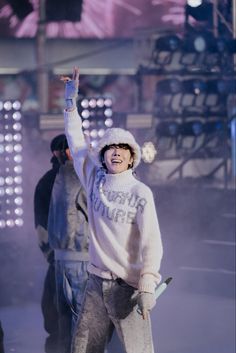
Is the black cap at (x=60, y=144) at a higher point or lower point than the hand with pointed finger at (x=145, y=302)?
higher

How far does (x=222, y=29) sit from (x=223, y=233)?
6747 millimetres

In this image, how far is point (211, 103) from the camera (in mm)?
20969

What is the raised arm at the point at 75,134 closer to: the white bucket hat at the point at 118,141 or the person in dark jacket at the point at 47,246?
the white bucket hat at the point at 118,141

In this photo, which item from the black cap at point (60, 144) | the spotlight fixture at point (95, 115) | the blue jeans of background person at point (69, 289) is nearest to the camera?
the blue jeans of background person at point (69, 289)

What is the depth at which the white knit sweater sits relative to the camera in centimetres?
566

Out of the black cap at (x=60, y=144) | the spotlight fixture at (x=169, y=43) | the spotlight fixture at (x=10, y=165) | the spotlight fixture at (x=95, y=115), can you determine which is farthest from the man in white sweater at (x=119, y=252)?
the spotlight fixture at (x=169, y=43)

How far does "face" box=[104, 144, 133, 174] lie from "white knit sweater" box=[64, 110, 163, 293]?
0.03 meters

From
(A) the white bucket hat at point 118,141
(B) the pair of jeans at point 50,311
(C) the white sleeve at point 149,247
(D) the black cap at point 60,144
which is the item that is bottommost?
(B) the pair of jeans at point 50,311

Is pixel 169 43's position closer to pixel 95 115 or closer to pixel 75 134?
pixel 95 115

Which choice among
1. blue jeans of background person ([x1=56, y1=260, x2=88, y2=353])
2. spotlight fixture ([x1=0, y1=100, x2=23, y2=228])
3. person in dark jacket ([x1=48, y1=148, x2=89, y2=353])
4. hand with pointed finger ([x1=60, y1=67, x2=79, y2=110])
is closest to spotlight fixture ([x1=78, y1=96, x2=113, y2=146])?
spotlight fixture ([x1=0, y1=100, x2=23, y2=228])

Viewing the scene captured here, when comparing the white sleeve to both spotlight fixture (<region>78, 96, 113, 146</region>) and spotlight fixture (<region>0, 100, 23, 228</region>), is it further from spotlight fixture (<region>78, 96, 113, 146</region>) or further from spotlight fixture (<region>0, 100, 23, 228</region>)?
spotlight fixture (<region>78, 96, 113, 146</region>)

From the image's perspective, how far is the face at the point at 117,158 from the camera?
231 inches

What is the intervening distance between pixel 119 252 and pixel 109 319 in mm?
408

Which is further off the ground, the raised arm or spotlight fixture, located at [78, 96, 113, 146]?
the raised arm
